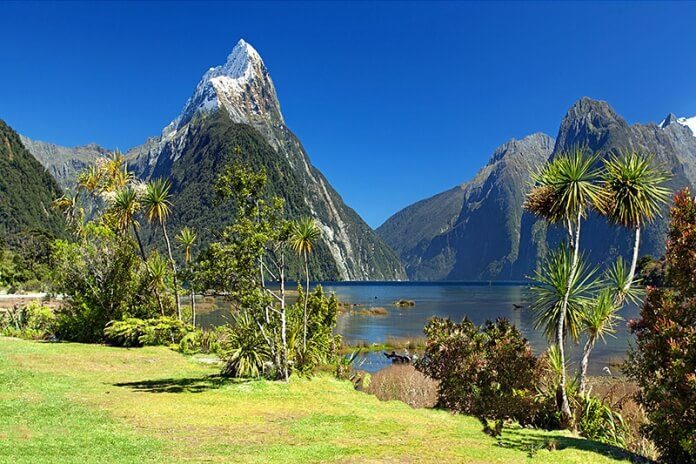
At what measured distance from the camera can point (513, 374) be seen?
15.8 m

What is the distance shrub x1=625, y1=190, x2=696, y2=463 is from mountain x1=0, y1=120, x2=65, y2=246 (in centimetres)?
16226

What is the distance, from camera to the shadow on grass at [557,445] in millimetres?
11455

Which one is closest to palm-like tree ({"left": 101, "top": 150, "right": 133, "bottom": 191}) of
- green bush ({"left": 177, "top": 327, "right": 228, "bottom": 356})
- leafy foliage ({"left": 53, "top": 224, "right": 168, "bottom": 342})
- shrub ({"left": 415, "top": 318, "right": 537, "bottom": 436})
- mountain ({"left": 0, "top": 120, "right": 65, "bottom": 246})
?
leafy foliage ({"left": 53, "top": 224, "right": 168, "bottom": 342})

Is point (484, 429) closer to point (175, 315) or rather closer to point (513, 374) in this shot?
point (513, 374)

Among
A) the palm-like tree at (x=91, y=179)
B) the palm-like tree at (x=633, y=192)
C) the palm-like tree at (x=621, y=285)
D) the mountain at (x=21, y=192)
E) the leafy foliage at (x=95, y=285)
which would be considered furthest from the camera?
the mountain at (x=21, y=192)

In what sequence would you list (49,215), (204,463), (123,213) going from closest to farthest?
(204,463) < (123,213) < (49,215)

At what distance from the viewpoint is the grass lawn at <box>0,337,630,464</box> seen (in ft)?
32.8

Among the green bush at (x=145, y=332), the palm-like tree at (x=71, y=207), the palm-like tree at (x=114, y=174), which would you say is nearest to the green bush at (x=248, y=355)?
the green bush at (x=145, y=332)

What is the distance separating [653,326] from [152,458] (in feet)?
32.1

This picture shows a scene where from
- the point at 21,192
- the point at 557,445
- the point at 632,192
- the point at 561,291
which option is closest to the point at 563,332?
the point at 561,291

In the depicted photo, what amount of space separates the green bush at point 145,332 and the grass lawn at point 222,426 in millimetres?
7591

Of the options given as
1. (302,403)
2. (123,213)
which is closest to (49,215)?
(123,213)

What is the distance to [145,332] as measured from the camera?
2722 cm

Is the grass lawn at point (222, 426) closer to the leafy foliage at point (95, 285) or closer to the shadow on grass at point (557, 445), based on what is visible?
the shadow on grass at point (557, 445)
